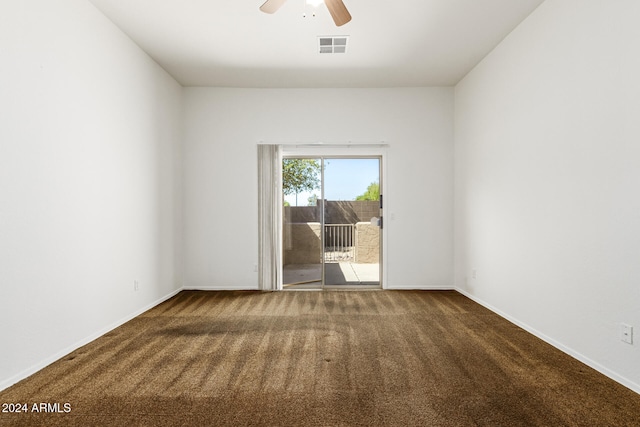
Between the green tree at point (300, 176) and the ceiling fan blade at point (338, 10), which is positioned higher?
the ceiling fan blade at point (338, 10)

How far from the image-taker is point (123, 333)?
134 inches

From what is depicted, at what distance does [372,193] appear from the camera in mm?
5492

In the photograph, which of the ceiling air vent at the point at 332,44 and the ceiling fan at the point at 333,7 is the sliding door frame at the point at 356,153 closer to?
the ceiling air vent at the point at 332,44

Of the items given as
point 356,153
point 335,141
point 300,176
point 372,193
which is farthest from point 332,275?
point 335,141

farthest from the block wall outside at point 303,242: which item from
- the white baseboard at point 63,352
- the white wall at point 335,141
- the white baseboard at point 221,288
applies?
the white baseboard at point 63,352

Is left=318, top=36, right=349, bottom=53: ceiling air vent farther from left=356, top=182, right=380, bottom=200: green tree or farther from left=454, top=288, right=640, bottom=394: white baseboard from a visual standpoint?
left=454, top=288, right=640, bottom=394: white baseboard

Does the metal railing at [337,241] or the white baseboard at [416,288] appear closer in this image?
the white baseboard at [416,288]

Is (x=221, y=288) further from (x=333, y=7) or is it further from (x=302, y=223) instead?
(x=333, y=7)

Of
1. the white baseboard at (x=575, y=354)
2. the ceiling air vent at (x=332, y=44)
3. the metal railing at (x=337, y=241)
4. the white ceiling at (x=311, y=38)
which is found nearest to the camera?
the white baseboard at (x=575, y=354)

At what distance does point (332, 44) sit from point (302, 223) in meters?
2.61

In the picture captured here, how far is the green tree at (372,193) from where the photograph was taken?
5484 mm

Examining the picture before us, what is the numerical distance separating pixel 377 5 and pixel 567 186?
2317 mm

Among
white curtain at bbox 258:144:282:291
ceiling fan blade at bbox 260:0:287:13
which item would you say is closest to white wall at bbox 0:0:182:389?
white curtain at bbox 258:144:282:291

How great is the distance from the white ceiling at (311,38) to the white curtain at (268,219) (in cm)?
114
